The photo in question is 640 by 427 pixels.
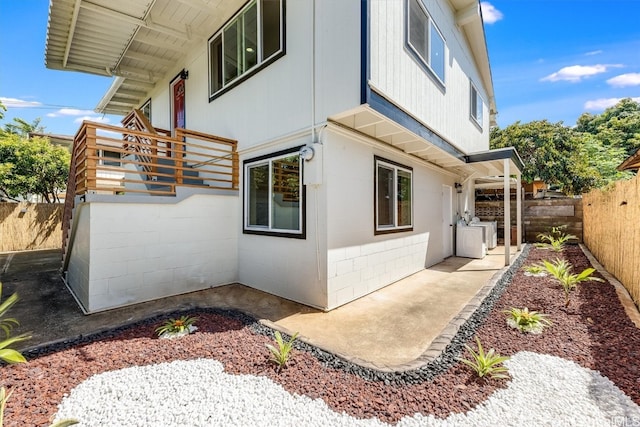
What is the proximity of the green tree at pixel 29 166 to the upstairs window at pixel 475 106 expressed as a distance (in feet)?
49.7

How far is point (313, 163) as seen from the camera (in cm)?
Answer: 427

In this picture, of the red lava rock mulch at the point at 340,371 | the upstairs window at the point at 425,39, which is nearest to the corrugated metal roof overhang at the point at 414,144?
the upstairs window at the point at 425,39

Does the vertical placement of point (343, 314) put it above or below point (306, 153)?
below

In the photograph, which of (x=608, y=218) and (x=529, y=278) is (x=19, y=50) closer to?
(x=529, y=278)

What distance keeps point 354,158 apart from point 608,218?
5.57 metres

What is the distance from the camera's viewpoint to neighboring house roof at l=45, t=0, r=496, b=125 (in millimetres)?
5914

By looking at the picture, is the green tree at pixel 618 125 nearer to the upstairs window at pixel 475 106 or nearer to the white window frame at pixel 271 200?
the upstairs window at pixel 475 106

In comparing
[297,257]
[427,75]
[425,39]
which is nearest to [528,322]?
[297,257]

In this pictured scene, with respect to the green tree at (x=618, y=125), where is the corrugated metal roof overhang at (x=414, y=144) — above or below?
below

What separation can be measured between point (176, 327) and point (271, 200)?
8.35 feet

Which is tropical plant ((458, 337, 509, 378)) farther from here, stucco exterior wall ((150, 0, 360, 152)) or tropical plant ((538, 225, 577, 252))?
tropical plant ((538, 225, 577, 252))

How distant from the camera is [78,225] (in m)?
4.92

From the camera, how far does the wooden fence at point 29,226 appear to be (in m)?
10.0

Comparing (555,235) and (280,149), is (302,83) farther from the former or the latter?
(555,235)
